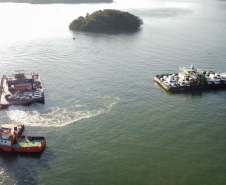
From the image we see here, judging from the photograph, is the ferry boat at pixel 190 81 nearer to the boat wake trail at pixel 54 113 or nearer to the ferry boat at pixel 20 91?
the boat wake trail at pixel 54 113

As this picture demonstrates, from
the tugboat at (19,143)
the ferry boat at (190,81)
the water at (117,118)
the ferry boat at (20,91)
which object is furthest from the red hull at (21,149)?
the ferry boat at (190,81)

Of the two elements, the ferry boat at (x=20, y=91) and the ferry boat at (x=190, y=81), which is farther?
the ferry boat at (x=190, y=81)

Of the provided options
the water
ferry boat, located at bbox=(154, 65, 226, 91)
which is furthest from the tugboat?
ferry boat, located at bbox=(154, 65, 226, 91)

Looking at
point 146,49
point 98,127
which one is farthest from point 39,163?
point 146,49

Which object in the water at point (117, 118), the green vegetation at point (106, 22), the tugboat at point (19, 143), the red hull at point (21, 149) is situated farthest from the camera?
the green vegetation at point (106, 22)

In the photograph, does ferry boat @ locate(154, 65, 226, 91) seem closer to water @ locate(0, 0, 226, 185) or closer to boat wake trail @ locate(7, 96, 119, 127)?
water @ locate(0, 0, 226, 185)

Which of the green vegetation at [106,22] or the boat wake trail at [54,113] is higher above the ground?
the green vegetation at [106,22]

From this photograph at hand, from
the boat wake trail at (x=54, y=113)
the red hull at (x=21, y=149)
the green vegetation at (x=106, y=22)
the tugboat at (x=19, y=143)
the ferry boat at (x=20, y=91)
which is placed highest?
the green vegetation at (x=106, y=22)

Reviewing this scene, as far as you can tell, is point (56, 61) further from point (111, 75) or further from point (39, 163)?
point (39, 163)
